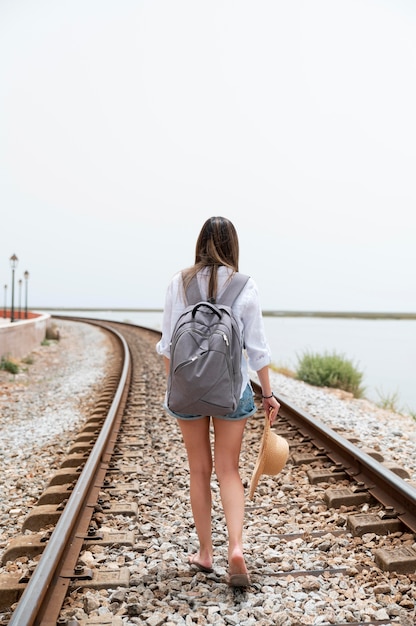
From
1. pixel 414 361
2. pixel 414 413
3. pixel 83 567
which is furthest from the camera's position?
pixel 414 361

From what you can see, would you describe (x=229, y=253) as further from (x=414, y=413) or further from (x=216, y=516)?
(x=414, y=413)

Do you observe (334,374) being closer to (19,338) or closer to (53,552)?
(19,338)

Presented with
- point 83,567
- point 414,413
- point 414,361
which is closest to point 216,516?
point 83,567

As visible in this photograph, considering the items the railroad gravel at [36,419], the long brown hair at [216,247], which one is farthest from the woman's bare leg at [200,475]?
the railroad gravel at [36,419]

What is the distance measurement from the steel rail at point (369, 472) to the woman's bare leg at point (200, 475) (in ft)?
4.24

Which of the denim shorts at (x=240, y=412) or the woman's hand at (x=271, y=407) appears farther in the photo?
the woman's hand at (x=271, y=407)

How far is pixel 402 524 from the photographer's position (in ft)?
12.3

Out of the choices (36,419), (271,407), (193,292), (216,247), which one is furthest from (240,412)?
(36,419)

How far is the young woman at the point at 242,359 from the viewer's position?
2.90 metres

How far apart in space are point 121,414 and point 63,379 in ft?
18.5

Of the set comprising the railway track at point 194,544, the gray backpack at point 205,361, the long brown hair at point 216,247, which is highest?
the long brown hair at point 216,247

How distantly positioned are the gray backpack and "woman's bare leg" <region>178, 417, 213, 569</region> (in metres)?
0.24

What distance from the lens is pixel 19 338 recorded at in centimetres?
1659

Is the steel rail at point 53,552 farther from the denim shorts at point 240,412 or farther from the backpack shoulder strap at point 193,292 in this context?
the backpack shoulder strap at point 193,292
